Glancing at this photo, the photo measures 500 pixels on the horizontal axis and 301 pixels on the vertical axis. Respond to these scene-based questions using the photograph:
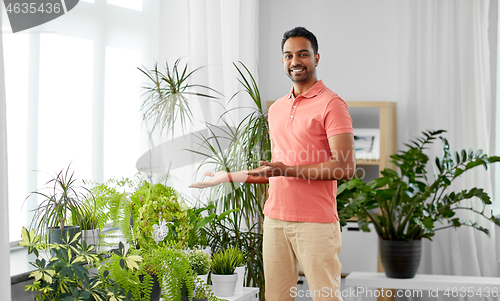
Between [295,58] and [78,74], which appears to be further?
[78,74]

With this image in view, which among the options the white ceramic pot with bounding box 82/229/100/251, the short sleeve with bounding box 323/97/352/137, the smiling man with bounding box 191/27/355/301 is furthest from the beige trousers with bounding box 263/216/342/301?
the white ceramic pot with bounding box 82/229/100/251

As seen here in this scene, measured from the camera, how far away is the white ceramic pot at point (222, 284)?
1.73 m

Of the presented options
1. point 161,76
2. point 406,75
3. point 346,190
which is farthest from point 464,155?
point 161,76

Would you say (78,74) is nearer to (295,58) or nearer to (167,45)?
(167,45)

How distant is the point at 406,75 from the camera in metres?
3.56

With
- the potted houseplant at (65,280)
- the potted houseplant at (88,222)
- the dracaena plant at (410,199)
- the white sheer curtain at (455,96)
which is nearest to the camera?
the potted houseplant at (65,280)

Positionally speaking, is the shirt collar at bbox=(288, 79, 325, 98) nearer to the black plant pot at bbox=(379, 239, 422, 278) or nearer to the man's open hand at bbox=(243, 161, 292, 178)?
the man's open hand at bbox=(243, 161, 292, 178)

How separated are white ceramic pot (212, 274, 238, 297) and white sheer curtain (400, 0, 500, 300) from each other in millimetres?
2225

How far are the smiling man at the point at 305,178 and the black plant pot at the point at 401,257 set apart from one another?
114 centimetres

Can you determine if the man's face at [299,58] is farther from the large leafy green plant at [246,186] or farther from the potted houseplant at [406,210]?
the potted houseplant at [406,210]

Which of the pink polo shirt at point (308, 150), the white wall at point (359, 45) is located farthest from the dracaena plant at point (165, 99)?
the white wall at point (359, 45)

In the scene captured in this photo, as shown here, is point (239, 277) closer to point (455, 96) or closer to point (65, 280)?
point (65, 280)

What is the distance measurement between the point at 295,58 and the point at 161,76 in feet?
3.10

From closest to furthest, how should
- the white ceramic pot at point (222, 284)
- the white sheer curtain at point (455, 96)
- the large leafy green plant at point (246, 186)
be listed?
the white ceramic pot at point (222, 284) < the large leafy green plant at point (246, 186) < the white sheer curtain at point (455, 96)
